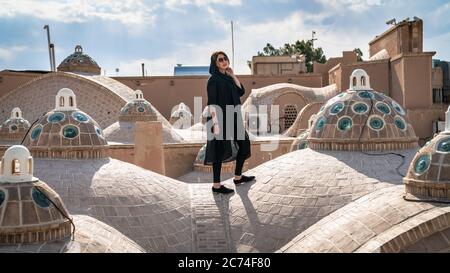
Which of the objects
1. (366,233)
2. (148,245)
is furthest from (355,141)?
(148,245)

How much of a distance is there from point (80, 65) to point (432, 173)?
21327 millimetres

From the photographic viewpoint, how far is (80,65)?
80.6ft

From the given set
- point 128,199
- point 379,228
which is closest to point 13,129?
point 128,199

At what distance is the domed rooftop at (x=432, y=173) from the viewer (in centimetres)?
511

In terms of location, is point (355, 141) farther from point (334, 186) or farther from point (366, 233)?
point (366, 233)

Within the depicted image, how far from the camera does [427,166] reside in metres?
5.20

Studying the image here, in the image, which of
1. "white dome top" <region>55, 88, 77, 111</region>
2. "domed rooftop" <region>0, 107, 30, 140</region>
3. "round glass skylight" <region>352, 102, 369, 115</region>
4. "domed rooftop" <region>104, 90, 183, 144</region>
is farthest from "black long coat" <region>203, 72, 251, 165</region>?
"domed rooftop" <region>0, 107, 30, 140</region>

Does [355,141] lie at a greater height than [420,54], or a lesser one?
lesser

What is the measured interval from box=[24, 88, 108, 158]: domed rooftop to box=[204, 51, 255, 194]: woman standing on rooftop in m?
1.84

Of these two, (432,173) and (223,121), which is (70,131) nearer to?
(223,121)

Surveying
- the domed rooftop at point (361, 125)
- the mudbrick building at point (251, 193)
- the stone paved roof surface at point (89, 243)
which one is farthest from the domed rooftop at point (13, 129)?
the stone paved roof surface at point (89, 243)

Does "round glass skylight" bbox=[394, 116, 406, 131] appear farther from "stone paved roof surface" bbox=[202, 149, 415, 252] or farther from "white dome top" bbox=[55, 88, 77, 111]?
"white dome top" bbox=[55, 88, 77, 111]

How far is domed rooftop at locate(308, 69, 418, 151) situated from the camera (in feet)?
25.2

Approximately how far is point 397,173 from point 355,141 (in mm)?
836
